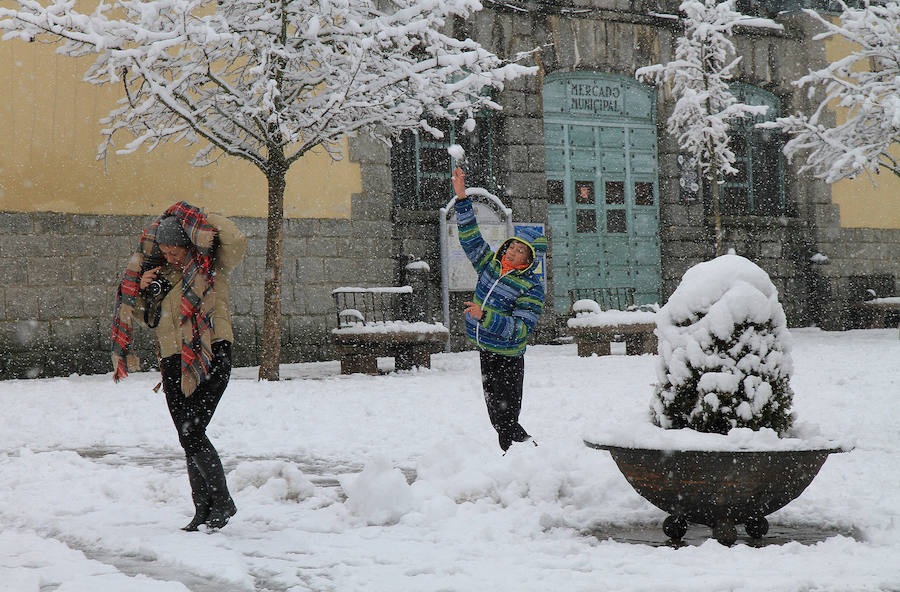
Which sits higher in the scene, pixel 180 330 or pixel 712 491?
pixel 180 330

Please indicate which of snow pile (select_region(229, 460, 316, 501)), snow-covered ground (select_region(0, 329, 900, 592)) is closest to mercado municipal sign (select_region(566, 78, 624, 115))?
snow-covered ground (select_region(0, 329, 900, 592))

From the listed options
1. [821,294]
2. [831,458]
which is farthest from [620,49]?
[831,458]

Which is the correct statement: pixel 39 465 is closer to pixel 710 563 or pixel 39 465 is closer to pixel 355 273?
pixel 710 563

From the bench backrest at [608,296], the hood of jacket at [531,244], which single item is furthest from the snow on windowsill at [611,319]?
the hood of jacket at [531,244]

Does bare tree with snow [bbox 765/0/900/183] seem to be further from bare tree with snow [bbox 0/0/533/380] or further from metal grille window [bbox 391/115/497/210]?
bare tree with snow [bbox 0/0/533/380]

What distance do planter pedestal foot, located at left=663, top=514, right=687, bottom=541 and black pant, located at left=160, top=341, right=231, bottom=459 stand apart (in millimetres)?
2102

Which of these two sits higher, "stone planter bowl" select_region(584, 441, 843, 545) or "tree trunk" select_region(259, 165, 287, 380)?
"tree trunk" select_region(259, 165, 287, 380)

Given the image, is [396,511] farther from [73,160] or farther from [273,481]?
[73,160]

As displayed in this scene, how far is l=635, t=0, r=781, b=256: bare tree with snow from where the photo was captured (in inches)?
620

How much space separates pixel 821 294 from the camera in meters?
17.6

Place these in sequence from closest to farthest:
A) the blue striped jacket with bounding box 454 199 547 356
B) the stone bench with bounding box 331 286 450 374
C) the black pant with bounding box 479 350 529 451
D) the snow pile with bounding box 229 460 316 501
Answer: the snow pile with bounding box 229 460 316 501 < the blue striped jacket with bounding box 454 199 547 356 < the black pant with bounding box 479 350 529 451 < the stone bench with bounding box 331 286 450 374

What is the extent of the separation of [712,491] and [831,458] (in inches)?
88.6

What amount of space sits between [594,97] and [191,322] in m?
13.2

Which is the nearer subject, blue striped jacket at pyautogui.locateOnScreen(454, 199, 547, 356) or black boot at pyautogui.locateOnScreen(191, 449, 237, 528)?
black boot at pyautogui.locateOnScreen(191, 449, 237, 528)
